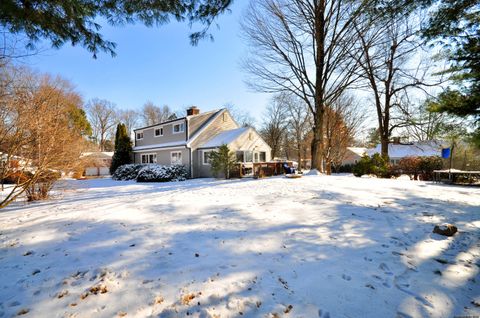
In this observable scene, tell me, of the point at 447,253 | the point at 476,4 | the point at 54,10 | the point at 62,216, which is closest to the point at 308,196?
the point at 447,253

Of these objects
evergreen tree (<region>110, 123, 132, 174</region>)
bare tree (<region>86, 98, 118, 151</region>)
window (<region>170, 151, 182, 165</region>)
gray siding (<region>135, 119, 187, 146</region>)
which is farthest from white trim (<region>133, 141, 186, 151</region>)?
bare tree (<region>86, 98, 118, 151</region>)

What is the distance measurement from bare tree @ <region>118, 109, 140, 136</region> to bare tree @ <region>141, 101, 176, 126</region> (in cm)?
152

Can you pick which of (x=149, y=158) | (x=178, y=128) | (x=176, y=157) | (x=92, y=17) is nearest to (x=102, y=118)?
(x=149, y=158)

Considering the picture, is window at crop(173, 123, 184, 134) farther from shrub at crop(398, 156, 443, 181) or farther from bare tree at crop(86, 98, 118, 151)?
bare tree at crop(86, 98, 118, 151)

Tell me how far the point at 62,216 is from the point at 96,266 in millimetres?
3410

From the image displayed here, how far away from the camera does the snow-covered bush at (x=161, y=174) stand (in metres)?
16.2

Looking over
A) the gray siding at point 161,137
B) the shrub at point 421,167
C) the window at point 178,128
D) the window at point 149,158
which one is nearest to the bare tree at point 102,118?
the gray siding at point 161,137

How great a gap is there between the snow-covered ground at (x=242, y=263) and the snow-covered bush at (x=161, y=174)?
10.6 metres

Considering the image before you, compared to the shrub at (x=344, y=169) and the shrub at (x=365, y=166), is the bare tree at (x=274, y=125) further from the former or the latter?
the shrub at (x=365, y=166)

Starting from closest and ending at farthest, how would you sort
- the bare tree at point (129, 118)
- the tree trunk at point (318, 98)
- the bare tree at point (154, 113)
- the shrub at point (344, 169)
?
1. the tree trunk at point (318, 98)
2. the shrub at point (344, 169)
3. the bare tree at point (129, 118)
4. the bare tree at point (154, 113)

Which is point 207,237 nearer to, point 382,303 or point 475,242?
point 382,303

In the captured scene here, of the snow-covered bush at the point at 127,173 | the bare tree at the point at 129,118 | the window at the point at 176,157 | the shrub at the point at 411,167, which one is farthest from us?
the bare tree at the point at 129,118

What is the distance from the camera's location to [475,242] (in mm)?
3922

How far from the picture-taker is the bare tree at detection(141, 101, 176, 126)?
140 feet
